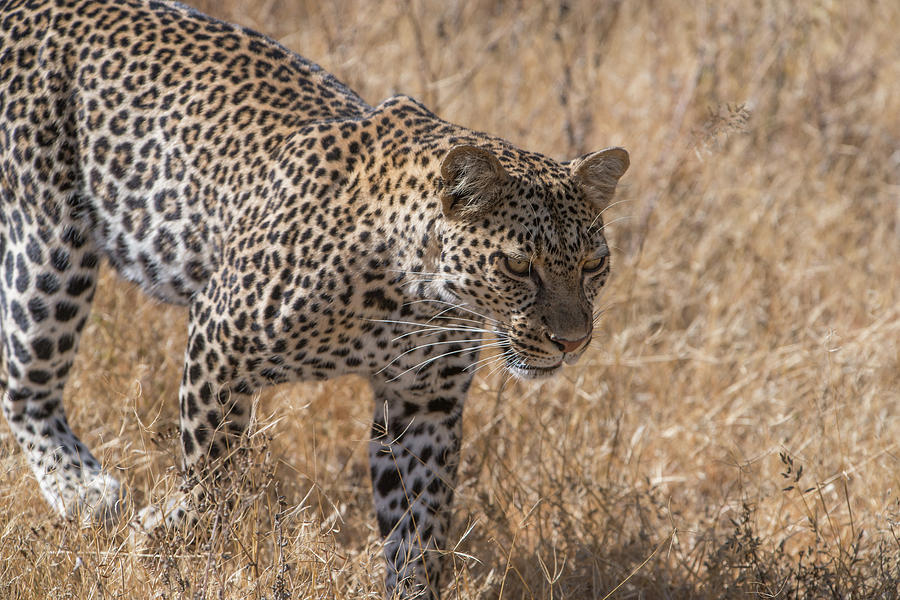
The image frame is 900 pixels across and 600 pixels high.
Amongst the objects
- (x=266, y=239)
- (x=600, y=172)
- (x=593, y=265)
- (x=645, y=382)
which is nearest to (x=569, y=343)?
(x=593, y=265)

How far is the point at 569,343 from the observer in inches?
158

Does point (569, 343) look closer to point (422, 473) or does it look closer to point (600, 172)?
point (600, 172)

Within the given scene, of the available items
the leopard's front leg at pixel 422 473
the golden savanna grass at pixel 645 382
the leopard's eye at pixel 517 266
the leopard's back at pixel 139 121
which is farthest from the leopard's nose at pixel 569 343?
the leopard's back at pixel 139 121

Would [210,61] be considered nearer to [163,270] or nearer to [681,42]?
[163,270]

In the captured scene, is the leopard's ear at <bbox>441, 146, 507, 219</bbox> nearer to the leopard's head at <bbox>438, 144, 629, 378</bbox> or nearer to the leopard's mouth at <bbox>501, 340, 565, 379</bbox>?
the leopard's head at <bbox>438, 144, 629, 378</bbox>

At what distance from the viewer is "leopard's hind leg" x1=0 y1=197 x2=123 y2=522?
491cm

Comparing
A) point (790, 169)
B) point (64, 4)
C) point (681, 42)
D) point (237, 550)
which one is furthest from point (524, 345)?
point (681, 42)

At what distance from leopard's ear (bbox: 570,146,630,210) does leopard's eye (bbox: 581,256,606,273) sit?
0.23 m

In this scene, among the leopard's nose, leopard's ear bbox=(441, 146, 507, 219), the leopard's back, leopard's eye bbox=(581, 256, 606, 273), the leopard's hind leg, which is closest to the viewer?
leopard's ear bbox=(441, 146, 507, 219)

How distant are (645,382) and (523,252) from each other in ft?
8.74

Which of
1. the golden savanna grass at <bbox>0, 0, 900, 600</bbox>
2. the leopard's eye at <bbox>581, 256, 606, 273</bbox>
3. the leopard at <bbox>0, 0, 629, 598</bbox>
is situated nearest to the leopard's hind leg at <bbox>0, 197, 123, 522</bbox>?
the leopard at <bbox>0, 0, 629, 598</bbox>

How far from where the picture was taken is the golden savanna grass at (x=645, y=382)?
436 cm

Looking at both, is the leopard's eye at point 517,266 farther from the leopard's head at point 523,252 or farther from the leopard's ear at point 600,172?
the leopard's ear at point 600,172

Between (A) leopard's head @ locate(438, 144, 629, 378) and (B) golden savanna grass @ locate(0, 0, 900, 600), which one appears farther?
(B) golden savanna grass @ locate(0, 0, 900, 600)
